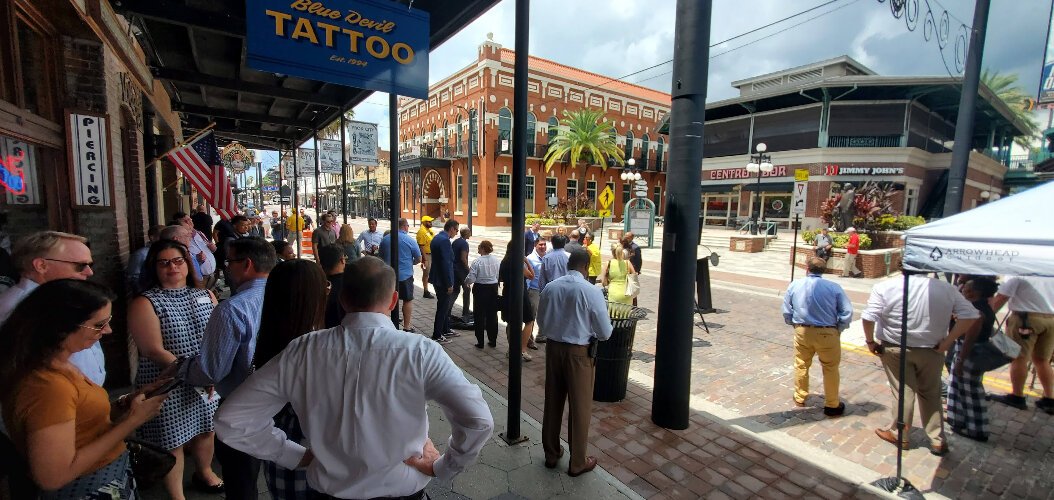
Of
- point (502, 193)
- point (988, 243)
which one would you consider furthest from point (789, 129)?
point (988, 243)

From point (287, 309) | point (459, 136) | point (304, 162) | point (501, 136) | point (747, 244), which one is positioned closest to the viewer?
point (287, 309)

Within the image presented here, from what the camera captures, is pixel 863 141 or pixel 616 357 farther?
pixel 863 141

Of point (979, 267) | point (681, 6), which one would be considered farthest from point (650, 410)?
point (681, 6)

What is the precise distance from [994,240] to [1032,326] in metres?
3.04

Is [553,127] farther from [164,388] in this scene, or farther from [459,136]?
[164,388]

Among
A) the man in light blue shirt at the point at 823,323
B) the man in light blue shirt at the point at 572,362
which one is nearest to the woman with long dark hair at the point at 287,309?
the man in light blue shirt at the point at 572,362

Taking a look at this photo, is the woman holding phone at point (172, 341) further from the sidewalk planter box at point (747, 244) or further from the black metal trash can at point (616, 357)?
the sidewalk planter box at point (747, 244)

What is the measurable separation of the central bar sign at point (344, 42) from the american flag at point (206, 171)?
3764 mm

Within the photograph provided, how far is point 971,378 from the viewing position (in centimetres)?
420

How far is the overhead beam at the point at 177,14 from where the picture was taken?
405 cm

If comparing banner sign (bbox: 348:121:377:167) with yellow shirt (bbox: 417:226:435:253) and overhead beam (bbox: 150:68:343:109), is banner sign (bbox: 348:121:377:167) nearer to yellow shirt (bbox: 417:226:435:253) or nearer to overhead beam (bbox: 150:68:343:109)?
yellow shirt (bbox: 417:226:435:253)

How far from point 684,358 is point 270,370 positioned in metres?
3.55

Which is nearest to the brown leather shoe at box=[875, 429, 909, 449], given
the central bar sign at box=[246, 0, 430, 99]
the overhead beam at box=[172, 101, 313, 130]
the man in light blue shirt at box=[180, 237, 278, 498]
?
the man in light blue shirt at box=[180, 237, 278, 498]

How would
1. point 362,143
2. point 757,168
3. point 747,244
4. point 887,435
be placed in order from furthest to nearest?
point 757,168 → point 747,244 → point 362,143 → point 887,435
